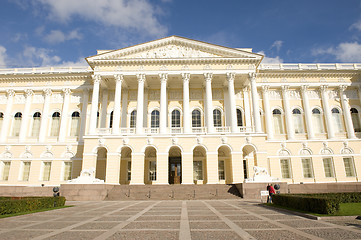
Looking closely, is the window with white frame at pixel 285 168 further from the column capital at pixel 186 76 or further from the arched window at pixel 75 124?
the arched window at pixel 75 124

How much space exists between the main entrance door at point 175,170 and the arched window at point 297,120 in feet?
52.9

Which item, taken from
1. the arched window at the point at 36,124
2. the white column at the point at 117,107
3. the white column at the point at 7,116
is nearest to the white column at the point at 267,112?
the white column at the point at 117,107

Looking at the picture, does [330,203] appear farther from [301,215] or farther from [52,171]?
[52,171]

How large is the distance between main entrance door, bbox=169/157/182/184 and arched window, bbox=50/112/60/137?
51.5 ft

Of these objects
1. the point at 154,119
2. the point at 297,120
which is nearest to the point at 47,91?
the point at 154,119

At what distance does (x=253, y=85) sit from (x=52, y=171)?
26.5 meters

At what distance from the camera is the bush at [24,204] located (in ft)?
38.3

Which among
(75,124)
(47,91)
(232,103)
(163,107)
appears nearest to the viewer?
(232,103)

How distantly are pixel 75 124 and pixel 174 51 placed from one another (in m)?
16.1

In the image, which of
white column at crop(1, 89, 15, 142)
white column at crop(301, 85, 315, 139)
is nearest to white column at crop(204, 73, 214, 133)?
white column at crop(301, 85, 315, 139)

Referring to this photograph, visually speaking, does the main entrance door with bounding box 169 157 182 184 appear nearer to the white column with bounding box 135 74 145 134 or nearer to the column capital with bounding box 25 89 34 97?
the white column with bounding box 135 74 145 134

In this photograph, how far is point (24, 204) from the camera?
12.7 meters

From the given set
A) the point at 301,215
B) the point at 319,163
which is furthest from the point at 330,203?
the point at 319,163

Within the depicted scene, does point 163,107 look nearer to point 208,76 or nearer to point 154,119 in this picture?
point 154,119
